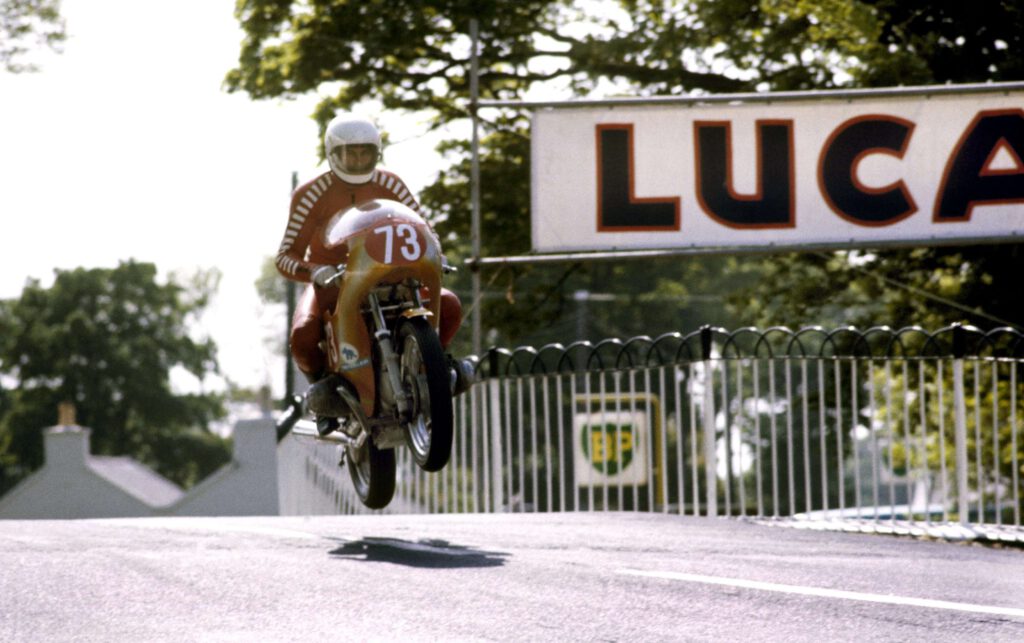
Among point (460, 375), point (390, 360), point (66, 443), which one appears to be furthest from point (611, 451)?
point (66, 443)

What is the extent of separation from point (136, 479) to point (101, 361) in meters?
4.99

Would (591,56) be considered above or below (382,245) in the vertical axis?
above

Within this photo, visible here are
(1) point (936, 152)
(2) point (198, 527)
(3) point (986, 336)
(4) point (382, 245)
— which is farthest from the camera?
(1) point (936, 152)

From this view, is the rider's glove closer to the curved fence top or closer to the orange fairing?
the orange fairing

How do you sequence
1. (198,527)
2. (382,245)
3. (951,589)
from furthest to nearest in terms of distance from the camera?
(198,527) → (382,245) → (951,589)

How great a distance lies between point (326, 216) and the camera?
8383mm

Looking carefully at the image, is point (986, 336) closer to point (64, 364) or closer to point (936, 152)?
point (936, 152)

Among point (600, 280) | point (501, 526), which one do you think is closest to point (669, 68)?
point (501, 526)

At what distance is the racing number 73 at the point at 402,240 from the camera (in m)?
7.54

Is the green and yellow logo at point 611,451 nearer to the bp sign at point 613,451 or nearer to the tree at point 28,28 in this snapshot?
the bp sign at point 613,451

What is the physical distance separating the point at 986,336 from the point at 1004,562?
2.76 meters

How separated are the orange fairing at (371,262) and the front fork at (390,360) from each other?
122 mm

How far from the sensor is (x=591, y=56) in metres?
24.0

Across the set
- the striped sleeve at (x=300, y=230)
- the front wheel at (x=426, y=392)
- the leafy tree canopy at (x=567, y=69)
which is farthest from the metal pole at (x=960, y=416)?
the leafy tree canopy at (x=567, y=69)
